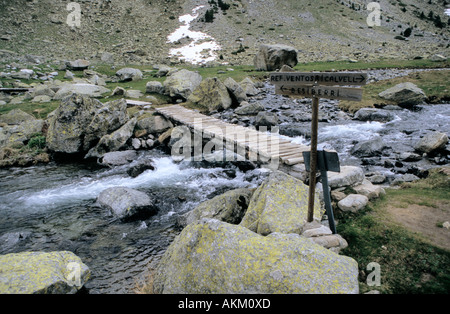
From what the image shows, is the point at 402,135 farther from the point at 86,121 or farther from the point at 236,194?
the point at 86,121

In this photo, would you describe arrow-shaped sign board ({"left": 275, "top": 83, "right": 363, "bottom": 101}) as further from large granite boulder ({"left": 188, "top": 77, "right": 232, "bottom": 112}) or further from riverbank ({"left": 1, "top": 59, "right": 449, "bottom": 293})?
large granite boulder ({"left": 188, "top": 77, "right": 232, "bottom": 112})

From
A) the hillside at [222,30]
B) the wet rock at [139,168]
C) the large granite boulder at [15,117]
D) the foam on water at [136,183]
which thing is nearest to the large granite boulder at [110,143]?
the foam on water at [136,183]

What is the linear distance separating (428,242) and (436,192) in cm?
310

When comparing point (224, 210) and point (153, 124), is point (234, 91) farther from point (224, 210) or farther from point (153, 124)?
point (224, 210)

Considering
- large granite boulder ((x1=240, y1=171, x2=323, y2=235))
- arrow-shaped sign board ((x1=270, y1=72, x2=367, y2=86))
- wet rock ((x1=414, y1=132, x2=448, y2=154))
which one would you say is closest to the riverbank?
wet rock ((x1=414, y1=132, x2=448, y2=154))

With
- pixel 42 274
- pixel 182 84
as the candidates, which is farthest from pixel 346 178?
pixel 182 84

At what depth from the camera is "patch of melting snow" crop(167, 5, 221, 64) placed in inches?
2072

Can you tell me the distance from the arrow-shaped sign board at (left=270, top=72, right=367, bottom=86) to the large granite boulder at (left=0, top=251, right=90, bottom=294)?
6.68 metres

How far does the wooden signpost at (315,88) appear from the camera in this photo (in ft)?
18.0

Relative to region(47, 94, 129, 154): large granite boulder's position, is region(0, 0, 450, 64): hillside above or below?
above

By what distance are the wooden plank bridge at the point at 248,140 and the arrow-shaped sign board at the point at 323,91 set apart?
312 cm

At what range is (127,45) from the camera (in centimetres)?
5819

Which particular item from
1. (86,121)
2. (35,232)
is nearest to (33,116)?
(86,121)

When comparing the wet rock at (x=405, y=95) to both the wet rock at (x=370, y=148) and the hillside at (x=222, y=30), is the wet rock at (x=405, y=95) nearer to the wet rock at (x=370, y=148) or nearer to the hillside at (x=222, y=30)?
the wet rock at (x=370, y=148)
